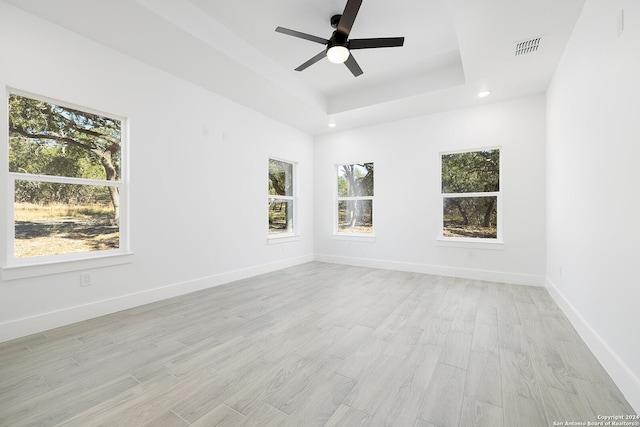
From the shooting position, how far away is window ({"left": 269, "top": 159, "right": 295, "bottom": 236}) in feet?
17.6

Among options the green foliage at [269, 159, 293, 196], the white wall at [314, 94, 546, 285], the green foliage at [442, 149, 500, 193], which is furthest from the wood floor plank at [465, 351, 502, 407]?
the green foliage at [269, 159, 293, 196]

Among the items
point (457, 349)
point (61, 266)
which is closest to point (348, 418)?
point (457, 349)

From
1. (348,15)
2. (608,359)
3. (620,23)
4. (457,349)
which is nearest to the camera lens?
(620,23)

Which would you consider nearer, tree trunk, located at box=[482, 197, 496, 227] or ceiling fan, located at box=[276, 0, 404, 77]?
ceiling fan, located at box=[276, 0, 404, 77]

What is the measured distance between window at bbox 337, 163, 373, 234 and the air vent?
9.73 ft

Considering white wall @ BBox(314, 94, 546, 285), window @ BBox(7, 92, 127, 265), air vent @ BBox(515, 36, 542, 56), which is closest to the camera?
window @ BBox(7, 92, 127, 265)

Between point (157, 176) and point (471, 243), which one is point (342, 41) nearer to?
point (157, 176)

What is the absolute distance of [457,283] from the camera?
4.24m

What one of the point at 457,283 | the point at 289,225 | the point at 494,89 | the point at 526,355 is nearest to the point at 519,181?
the point at 494,89

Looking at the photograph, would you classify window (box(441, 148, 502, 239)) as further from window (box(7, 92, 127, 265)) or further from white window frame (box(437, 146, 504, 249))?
window (box(7, 92, 127, 265))

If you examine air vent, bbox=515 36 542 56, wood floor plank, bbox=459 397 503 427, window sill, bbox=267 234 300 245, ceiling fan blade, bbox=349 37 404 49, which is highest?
air vent, bbox=515 36 542 56

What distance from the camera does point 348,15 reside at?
2.45m

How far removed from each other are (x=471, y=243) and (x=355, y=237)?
2.12m

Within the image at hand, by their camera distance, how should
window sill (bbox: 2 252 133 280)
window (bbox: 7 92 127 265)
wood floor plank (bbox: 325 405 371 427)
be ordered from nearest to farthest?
wood floor plank (bbox: 325 405 371 427)
window sill (bbox: 2 252 133 280)
window (bbox: 7 92 127 265)
